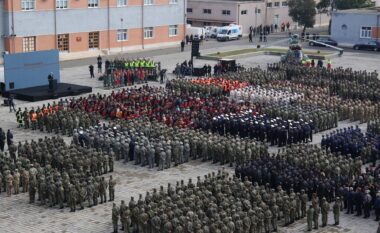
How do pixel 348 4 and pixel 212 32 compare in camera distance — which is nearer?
pixel 212 32

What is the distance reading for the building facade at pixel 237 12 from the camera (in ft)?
245

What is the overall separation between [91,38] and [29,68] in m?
16.2

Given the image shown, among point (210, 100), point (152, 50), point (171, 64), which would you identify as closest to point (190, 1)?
Result: point (152, 50)

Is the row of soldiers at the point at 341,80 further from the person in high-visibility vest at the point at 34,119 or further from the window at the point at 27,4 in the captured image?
the window at the point at 27,4

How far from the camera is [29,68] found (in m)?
42.1

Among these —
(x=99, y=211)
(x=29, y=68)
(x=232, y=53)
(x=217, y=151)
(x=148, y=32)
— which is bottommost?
(x=99, y=211)

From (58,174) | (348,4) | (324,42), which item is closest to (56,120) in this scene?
(58,174)

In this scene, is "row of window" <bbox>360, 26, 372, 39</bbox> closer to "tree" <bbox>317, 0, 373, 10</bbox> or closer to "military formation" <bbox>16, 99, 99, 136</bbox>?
"tree" <bbox>317, 0, 373, 10</bbox>

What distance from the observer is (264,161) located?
85.2 feet

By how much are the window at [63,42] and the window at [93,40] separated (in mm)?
2362

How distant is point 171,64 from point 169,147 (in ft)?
86.6

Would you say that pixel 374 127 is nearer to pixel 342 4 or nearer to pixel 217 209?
pixel 217 209

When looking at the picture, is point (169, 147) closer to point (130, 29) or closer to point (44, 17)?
point (44, 17)

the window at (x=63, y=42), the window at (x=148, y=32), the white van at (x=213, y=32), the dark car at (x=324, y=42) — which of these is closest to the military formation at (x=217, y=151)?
the window at (x=63, y=42)
